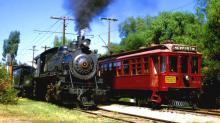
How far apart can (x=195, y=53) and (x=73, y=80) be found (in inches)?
257

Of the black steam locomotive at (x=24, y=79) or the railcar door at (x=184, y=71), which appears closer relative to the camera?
the railcar door at (x=184, y=71)

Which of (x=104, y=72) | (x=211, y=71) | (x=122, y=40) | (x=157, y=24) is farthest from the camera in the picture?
(x=122, y=40)

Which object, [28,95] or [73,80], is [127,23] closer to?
[28,95]

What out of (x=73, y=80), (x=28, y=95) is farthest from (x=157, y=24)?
(x=73, y=80)

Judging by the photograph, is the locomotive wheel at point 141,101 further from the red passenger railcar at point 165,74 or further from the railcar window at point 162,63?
the railcar window at point 162,63

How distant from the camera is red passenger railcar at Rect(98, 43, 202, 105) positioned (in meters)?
19.2

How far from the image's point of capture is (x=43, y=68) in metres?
25.7

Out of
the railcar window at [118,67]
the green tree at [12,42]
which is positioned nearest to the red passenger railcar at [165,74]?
the railcar window at [118,67]

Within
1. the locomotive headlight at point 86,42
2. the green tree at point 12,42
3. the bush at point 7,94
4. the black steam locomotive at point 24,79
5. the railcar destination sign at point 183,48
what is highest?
the green tree at point 12,42

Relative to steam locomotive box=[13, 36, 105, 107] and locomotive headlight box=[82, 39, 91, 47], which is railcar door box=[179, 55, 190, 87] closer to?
steam locomotive box=[13, 36, 105, 107]

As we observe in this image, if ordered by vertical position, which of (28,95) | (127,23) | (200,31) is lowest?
(28,95)

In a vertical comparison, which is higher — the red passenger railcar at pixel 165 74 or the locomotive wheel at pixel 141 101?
the red passenger railcar at pixel 165 74

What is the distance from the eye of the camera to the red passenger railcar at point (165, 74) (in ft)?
63.2

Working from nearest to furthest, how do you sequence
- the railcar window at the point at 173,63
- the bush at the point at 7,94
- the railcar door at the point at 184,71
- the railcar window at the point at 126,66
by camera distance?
the railcar window at the point at 173,63
the railcar door at the point at 184,71
the bush at the point at 7,94
the railcar window at the point at 126,66
